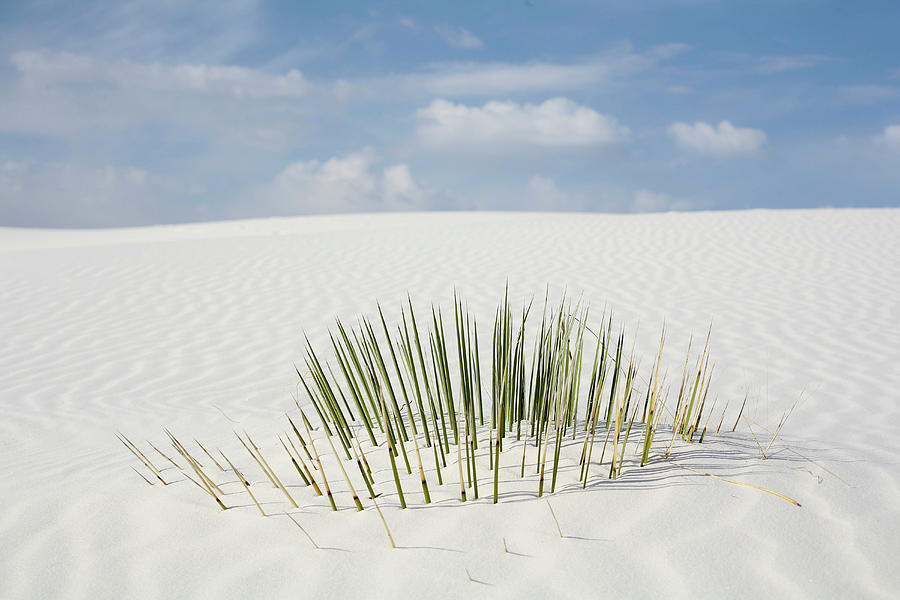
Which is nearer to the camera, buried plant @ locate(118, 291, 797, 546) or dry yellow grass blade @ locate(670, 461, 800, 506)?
dry yellow grass blade @ locate(670, 461, 800, 506)

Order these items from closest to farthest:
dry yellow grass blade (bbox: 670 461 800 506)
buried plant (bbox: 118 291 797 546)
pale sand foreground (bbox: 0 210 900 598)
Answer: pale sand foreground (bbox: 0 210 900 598), dry yellow grass blade (bbox: 670 461 800 506), buried plant (bbox: 118 291 797 546)

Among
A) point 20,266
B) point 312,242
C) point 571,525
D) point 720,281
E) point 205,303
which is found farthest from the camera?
point 312,242

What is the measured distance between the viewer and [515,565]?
1726 millimetres

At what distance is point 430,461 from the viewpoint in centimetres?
240

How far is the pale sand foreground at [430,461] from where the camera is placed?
5.74ft

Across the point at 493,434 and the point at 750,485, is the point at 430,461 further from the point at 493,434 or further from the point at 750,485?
the point at 750,485

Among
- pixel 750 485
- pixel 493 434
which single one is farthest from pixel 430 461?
pixel 750 485

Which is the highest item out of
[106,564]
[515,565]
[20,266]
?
[515,565]

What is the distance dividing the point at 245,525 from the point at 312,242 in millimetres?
11401

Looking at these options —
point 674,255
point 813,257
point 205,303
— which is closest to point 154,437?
point 205,303

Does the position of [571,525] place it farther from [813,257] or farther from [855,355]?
[813,257]

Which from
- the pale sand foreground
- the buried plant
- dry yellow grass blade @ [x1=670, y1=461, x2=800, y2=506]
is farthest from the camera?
the buried plant

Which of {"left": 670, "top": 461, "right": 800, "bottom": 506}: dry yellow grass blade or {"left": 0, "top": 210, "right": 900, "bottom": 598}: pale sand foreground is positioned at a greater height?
{"left": 670, "top": 461, "right": 800, "bottom": 506}: dry yellow grass blade

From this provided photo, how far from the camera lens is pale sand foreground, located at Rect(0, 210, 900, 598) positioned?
5.74 feet
